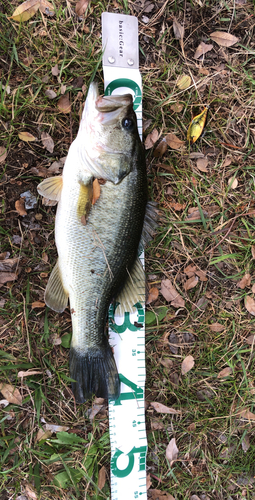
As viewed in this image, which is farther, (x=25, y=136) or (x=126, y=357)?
(x=126, y=357)

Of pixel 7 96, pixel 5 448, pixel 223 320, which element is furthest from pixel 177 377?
pixel 7 96

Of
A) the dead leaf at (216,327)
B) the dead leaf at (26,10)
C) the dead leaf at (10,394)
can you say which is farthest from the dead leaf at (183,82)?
the dead leaf at (10,394)

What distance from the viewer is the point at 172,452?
265 centimetres

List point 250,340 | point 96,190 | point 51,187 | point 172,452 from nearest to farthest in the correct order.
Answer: point 96,190
point 51,187
point 172,452
point 250,340

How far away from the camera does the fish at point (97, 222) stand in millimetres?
1995

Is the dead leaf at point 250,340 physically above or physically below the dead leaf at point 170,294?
below

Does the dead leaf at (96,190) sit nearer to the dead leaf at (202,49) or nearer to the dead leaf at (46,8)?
the dead leaf at (46,8)

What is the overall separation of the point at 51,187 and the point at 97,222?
48cm

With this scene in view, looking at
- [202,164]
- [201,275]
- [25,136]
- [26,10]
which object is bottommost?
[201,275]

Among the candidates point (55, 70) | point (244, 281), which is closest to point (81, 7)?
point (55, 70)

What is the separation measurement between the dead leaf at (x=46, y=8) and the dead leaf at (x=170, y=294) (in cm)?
246

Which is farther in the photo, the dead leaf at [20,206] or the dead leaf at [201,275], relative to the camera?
the dead leaf at [201,275]

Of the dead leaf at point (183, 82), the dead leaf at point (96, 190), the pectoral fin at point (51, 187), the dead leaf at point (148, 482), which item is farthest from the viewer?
the dead leaf at point (183, 82)

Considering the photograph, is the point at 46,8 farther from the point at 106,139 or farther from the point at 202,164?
the point at 202,164
